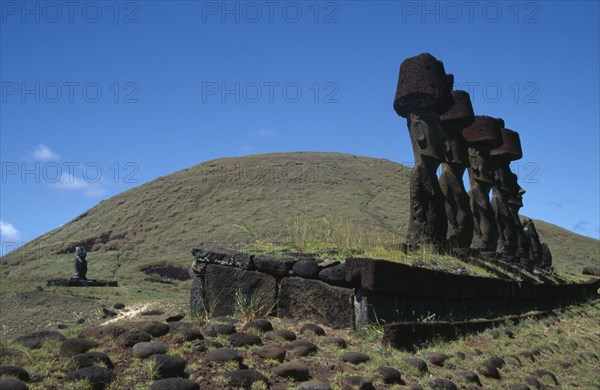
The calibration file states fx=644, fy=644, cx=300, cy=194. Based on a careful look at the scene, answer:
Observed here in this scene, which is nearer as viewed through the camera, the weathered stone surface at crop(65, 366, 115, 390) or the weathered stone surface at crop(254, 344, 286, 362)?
the weathered stone surface at crop(65, 366, 115, 390)

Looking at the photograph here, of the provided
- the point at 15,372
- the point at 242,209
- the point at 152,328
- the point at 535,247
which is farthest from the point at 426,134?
the point at 242,209

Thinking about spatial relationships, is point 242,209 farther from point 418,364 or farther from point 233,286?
point 418,364

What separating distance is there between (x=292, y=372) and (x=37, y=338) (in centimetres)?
194

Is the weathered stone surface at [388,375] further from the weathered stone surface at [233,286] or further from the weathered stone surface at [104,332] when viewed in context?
the weathered stone surface at [233,286]

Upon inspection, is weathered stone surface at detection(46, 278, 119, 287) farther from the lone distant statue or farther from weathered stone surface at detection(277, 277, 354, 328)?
weathered stone surface at detection(277, 277, 354, 328)

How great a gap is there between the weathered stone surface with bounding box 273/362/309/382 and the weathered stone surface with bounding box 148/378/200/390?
0.78m

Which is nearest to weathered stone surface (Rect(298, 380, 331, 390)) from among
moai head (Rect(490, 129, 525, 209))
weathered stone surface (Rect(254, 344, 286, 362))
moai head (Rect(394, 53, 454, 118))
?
weathered stone surface (Rect(254, 344, 286, 362))

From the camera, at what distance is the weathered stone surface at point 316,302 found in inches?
264

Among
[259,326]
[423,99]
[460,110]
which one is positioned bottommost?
[259,326]

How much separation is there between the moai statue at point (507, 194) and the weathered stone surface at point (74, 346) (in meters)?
14.9

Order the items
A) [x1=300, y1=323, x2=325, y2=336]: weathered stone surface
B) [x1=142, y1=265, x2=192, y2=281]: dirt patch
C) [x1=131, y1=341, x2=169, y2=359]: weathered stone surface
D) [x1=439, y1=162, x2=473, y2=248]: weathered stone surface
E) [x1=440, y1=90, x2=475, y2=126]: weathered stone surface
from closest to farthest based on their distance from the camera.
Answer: [x1=131, y1=341, x2=169, y2=359]: weathered stone surface < [x1=300, y1=323, x2=325, y2=336]: weathered stone surface < [x1=439, y1=162, x2=473, y2=248]: weathered stone surface < [x1=440, y1=90, x2=475, y2=126]: weathered stone surface < [x1=142, y1=265, x2=192, y2=281]: dirt patch

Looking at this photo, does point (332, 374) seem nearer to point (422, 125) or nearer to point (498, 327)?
point (498, 327)

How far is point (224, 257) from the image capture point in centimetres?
759

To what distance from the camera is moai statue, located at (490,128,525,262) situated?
61.1 ft
